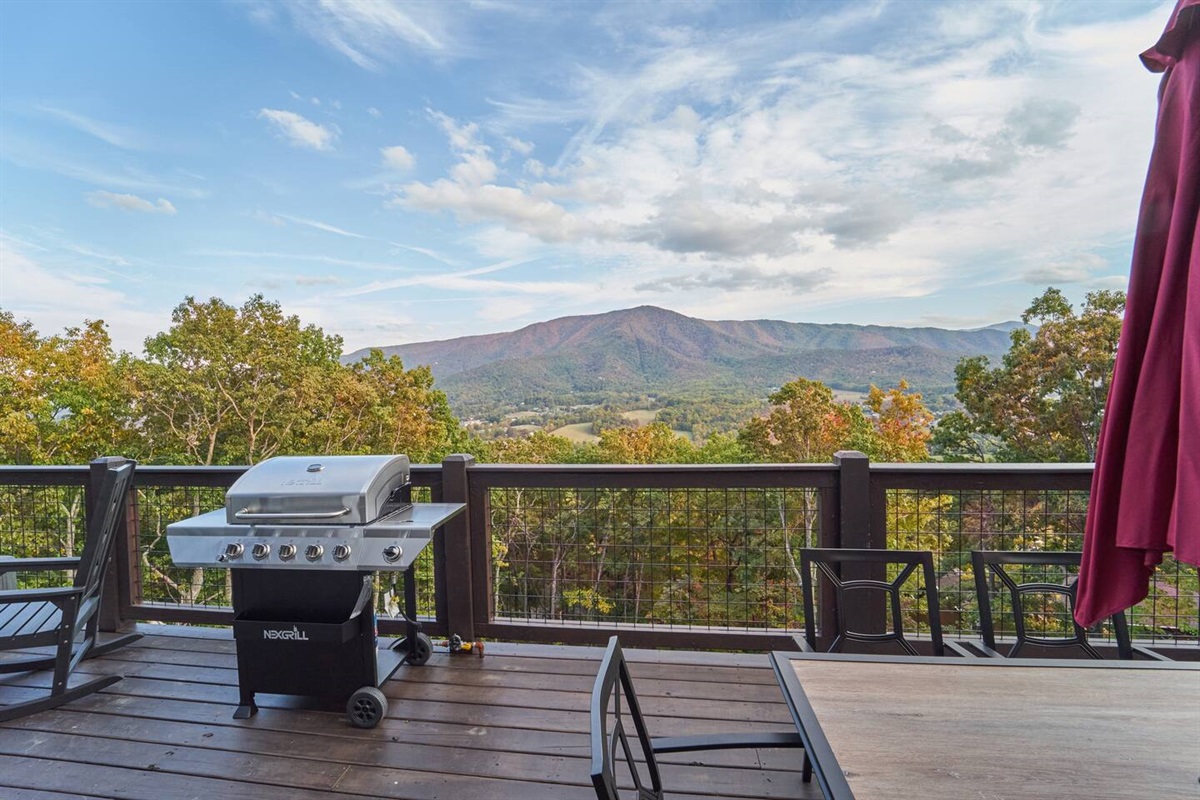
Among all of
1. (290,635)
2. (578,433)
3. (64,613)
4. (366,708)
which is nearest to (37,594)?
(64,613)

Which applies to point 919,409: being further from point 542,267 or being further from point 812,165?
point 542,267

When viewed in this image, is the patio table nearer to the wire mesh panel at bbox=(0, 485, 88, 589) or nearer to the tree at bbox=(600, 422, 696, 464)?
the wire mesh panel at bbox=(0, 485, 88, 589)

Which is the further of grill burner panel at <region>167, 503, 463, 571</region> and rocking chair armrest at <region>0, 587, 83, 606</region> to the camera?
rocking chair armrest at <region>0, 587, 83, 606</region>

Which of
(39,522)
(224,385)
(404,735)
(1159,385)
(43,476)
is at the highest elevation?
(224,385)

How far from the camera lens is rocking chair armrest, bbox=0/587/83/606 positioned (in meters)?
2.44

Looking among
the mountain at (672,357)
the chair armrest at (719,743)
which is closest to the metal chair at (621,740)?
the chair armrest at (719,743)

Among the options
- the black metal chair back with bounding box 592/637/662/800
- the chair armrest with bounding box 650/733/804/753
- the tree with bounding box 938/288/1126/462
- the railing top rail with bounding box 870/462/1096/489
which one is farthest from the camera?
the tree with bounding box 938/288/1126/462

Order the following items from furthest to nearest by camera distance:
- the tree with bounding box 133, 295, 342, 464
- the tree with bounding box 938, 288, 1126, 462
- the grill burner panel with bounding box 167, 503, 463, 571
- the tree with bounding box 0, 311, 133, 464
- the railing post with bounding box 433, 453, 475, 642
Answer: the tree with bounding box 133, 295, 342, 464
the tree with bounding box 0, 311, 133, 464
the tree with bounding box 938, 288, 1126, 462
the railing post with bounding box 433, 453, 475, 642
the grill burner panel with bounding box 167, 503, 463, 571

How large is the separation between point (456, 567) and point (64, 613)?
5.41ft

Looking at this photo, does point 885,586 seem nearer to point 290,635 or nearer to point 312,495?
point 312,495

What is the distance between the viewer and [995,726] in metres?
1.26

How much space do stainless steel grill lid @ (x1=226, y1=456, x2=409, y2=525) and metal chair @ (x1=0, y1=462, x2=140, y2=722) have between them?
0.85 m

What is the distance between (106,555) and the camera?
2.79m

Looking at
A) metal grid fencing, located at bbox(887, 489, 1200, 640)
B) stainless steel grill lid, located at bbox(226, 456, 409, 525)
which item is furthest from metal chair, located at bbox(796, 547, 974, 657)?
stainless steel grill lid, located at bbox(226, 456, 409, 525)
